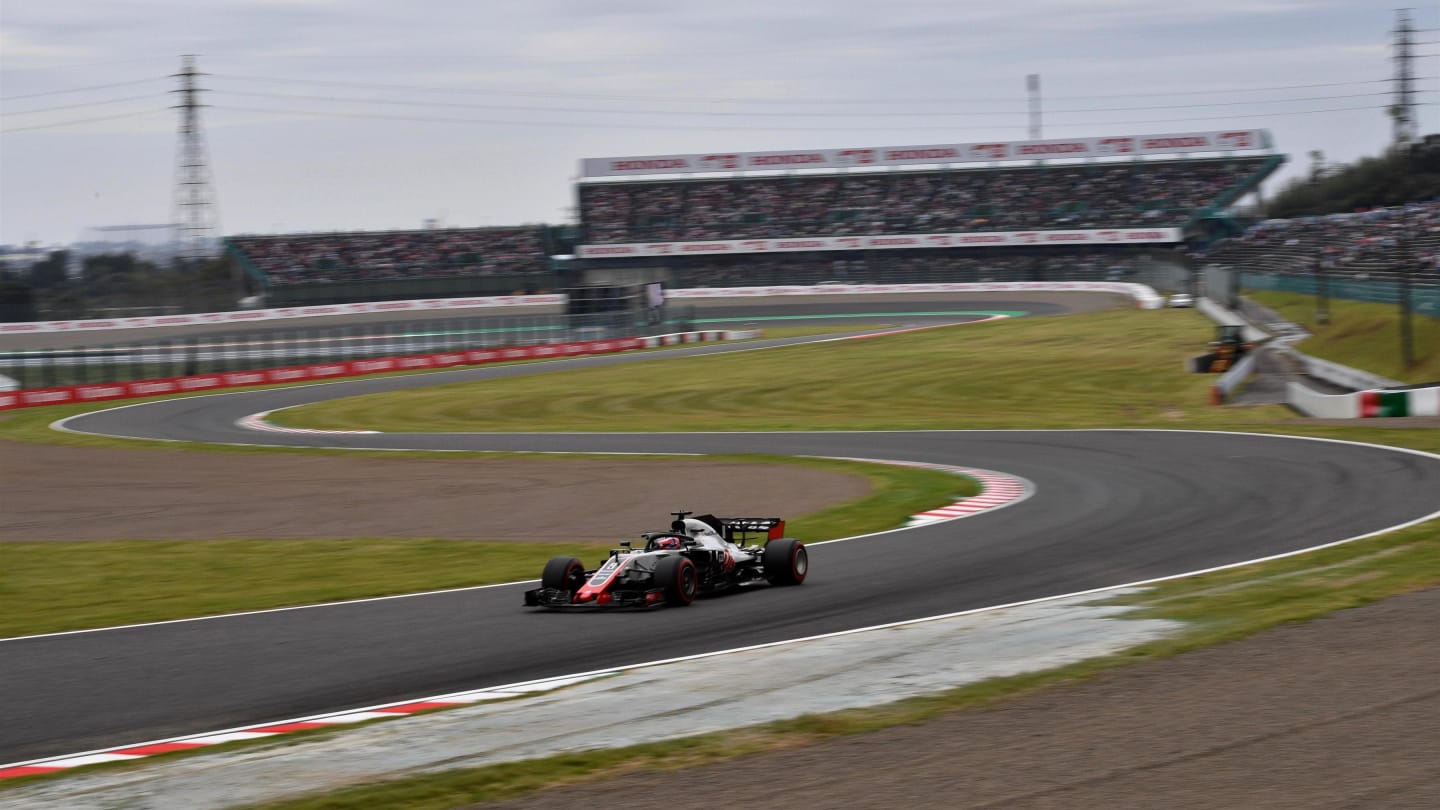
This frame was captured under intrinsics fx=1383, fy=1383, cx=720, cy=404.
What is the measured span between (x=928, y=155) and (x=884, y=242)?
39.3 feet

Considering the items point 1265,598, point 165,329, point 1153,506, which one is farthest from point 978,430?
point 165,329

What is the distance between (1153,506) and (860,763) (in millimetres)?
11837

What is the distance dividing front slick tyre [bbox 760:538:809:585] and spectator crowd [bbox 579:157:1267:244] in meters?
79.2

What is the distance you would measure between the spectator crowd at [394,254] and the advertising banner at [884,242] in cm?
499

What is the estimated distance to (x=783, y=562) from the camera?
42.7 ft

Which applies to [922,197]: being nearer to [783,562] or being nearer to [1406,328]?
[1406,328]

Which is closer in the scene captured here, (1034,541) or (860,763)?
(860,763)

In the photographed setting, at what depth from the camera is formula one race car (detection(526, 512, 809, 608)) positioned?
12039mm

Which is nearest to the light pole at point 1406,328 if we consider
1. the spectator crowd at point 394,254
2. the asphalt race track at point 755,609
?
the asphalt race track at point 755,609

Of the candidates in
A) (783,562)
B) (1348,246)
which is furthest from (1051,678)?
(1348,246)

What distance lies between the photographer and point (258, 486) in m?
23.0

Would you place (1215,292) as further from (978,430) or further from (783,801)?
(783,801)

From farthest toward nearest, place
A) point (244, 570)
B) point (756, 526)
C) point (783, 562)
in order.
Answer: point (244, 570) < point (756, 526) < point (783, 562)

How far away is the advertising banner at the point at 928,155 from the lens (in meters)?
94.5
